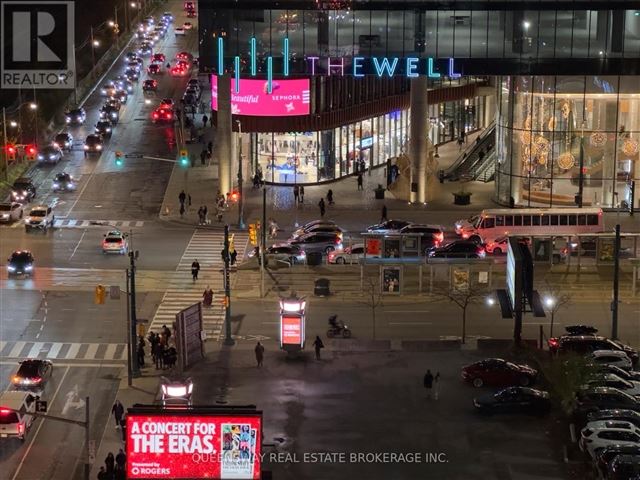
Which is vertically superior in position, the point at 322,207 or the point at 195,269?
the point at 322,207

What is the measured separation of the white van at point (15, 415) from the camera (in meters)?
60.3

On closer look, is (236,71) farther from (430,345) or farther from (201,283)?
(430,345)

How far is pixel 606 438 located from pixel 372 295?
23.0 metres

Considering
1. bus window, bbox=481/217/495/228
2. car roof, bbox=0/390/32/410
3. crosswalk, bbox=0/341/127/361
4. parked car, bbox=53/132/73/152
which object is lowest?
car roof, bbox=0/390/32/410

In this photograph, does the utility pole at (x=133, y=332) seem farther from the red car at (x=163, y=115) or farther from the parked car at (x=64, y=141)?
the red car at (x=163, y=115)

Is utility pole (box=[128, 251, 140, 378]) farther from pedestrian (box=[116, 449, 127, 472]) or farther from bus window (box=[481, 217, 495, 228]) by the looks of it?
bus window (box=[481, 217, 495, 228])

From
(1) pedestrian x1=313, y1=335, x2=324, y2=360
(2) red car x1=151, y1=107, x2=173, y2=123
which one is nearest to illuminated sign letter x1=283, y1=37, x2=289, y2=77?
(2) red car x1=151, y1=107, x2=173, y2=123

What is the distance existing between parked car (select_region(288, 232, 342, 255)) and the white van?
3034 cm

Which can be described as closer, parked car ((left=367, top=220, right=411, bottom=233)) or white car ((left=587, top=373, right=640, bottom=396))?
white car ((left=587, top=373, right=640, bottom=396))

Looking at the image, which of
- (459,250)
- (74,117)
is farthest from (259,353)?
(74,117)

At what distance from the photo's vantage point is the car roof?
61.9 metres

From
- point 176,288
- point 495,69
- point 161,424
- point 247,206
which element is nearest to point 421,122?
point 495,69

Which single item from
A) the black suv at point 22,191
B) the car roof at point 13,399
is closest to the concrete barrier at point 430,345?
the car roof at point 13,399

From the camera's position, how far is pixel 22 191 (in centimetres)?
10669
